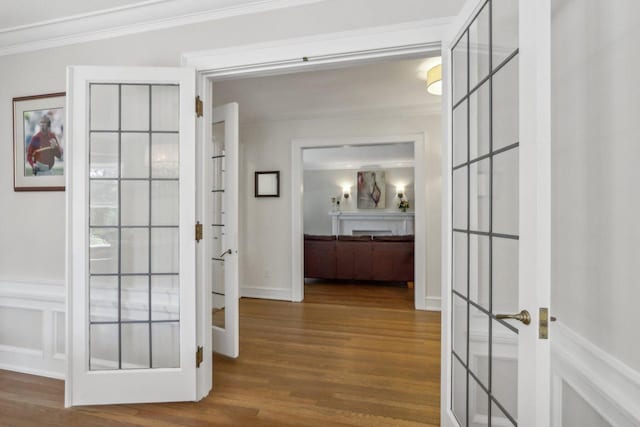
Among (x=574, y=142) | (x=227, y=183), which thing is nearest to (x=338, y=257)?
(x=227, y=183)

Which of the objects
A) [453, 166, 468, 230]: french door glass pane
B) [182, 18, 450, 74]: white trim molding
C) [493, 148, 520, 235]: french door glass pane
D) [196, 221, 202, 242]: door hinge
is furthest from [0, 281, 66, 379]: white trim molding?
[493, 148, 520, 235]: french door glass pane

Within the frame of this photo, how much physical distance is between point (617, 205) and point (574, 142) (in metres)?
0.30

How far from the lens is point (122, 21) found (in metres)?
2.27

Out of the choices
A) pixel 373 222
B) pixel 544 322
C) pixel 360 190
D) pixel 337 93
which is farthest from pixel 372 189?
pixel 544 322

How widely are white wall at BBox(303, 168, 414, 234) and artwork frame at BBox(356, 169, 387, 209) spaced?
0.13 m

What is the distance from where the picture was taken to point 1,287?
259cm

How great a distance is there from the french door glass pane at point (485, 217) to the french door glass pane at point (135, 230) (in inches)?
66.2

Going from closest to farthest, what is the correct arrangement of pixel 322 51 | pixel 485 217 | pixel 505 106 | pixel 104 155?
pixel 505 106, pixel 485 217, pixel 322 51, pixel 104 155

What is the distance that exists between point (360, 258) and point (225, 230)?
10.3 feet

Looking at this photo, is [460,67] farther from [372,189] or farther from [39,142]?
[372,189]

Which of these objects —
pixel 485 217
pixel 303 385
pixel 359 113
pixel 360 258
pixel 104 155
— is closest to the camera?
pixel 485 217

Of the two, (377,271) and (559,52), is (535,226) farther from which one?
(377,271)

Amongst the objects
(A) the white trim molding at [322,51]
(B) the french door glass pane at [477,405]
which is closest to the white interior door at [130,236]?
(A) the white trim molding at [322,51]

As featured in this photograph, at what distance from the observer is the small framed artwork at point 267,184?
16.0 feet
